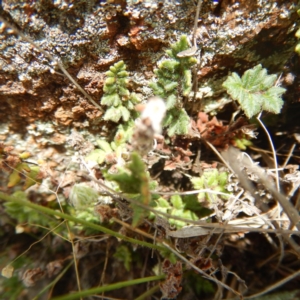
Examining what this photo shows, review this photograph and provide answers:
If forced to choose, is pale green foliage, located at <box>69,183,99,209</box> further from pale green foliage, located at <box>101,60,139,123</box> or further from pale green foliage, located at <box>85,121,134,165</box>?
pale green foliage, located at <box>101,60,139,123</box>

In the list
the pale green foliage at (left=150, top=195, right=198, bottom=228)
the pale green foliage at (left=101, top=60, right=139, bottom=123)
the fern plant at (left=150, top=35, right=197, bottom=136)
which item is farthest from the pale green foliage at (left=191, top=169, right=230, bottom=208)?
the pale green foliage at (left=101, top=60, right=139, bottom=123)

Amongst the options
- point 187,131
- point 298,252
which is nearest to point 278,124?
point 187,131

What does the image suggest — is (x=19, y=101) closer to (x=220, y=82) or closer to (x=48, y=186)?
(x=48, y=186)

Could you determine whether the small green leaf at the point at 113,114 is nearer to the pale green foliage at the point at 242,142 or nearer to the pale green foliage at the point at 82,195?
the pale green foliage at the point at 82,195

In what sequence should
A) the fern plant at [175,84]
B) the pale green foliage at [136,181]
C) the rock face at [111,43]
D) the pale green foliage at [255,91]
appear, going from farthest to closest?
the pale green foliage at [255,91] → the fern plant at [175,84] → the rock face at [111,43] → the pale green foliage at [136,181]

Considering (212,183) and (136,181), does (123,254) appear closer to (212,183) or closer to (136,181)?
(212,183)

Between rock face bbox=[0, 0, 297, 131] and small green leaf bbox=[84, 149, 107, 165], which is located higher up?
rock face bbox=[0, 0, 297, 131]

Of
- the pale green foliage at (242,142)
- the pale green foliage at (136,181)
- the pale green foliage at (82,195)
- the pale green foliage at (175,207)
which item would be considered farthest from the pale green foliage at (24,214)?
the pale green foliage at (242,142)
